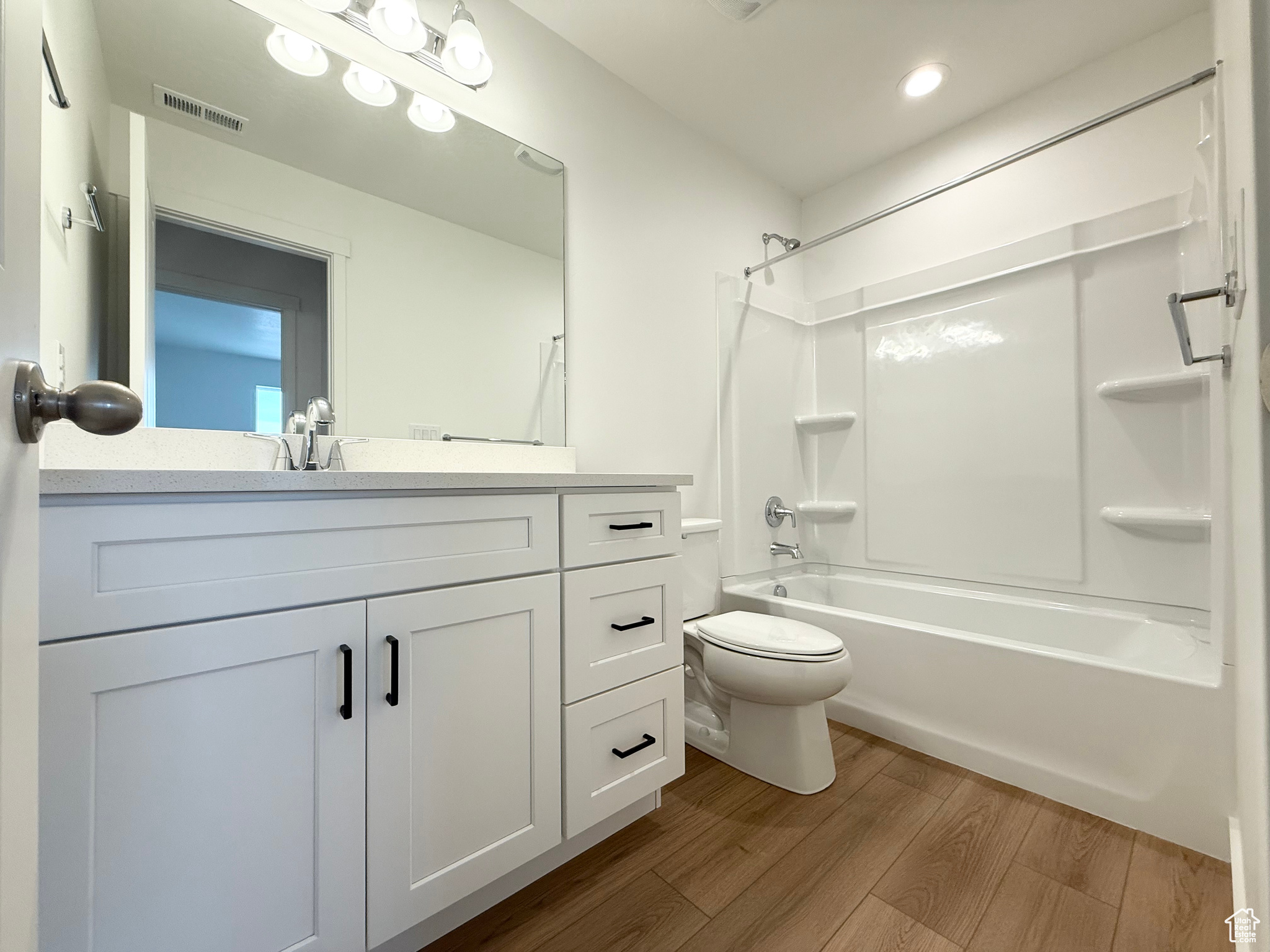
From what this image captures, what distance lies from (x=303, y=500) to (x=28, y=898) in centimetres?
53

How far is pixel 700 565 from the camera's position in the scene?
2117mm

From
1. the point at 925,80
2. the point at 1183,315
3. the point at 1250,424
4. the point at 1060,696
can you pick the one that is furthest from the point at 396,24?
the point at 1060,696

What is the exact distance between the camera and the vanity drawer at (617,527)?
4.10 feet

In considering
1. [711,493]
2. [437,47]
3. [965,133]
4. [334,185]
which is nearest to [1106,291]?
[965,133]

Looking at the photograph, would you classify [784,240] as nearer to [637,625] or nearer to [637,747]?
[637,625]

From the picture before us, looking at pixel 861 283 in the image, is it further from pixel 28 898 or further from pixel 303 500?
pixel 28 898

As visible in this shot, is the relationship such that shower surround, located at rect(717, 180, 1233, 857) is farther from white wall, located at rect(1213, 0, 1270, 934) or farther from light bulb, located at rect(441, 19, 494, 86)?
light bulb, located at rect(441, 19, 494, 86)

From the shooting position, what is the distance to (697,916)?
1181 millimetres

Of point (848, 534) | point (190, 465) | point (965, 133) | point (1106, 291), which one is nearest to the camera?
point (190, 465)

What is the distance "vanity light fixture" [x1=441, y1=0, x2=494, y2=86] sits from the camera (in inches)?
58.3

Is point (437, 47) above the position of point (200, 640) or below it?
above

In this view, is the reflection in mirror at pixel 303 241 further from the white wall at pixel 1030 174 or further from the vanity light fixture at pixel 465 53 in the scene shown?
the white wall at pixel 1030 174

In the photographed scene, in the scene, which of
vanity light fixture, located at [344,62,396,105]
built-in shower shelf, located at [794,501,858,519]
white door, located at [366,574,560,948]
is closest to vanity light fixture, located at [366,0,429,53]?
vanity light fixture, located at [344,62,396,105]

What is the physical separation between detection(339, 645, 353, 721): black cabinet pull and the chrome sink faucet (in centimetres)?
52
